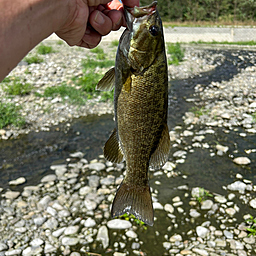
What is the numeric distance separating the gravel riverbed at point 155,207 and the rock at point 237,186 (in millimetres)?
20

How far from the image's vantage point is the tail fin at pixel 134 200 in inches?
107

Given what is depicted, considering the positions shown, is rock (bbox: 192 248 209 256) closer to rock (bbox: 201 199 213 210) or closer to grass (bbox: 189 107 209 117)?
rock (bbox: 201 199 213 210)

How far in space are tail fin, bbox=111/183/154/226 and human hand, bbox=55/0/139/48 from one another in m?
1.54

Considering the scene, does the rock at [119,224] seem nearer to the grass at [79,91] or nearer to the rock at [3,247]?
the rock at [3,247]

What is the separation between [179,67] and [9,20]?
44.9 ft

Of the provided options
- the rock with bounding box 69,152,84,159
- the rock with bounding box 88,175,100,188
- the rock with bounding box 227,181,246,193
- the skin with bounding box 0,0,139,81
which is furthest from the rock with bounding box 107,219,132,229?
the skin with bounding box 0,0,139,81

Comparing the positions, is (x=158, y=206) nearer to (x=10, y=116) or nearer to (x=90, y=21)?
(x=90, y=21)

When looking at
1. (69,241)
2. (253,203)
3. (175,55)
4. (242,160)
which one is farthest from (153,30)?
(175,55)

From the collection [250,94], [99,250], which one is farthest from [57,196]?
[250,94]

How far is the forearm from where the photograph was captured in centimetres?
167

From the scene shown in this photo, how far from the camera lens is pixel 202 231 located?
204 inches

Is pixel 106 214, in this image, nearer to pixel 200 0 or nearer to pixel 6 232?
pixel 6 232

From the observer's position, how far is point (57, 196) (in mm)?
6152

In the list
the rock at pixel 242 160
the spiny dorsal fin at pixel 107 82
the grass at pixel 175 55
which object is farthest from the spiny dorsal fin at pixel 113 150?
the grass at pixel 175 55
